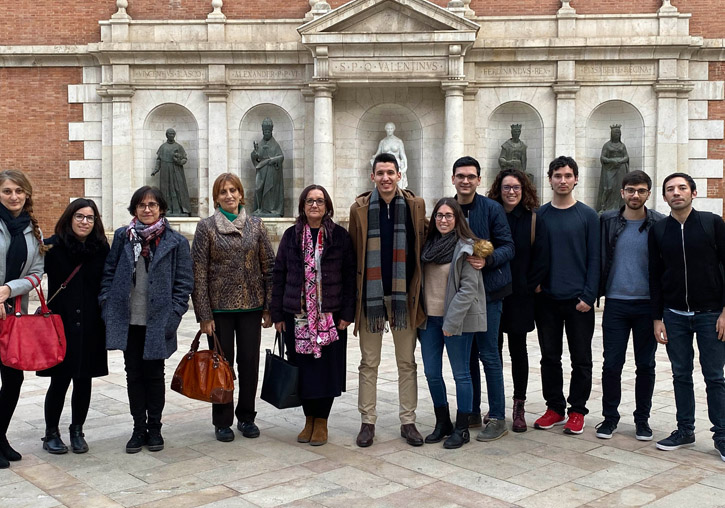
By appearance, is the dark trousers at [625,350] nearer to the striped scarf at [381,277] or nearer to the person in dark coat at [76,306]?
the striped scarf at [381,277]

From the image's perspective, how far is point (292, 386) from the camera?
508 cm

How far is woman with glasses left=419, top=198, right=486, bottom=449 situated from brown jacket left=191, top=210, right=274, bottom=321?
1.14m

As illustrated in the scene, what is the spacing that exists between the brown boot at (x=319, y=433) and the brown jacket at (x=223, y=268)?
0.91 m

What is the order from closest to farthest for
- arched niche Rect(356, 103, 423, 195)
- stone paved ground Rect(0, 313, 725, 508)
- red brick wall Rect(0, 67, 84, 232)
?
stone paved ground Rect(0, 313, 725, 508), arched niche Rect(356, 103, 423, 195), red brick wall Rect(0, 67, 84, 232)

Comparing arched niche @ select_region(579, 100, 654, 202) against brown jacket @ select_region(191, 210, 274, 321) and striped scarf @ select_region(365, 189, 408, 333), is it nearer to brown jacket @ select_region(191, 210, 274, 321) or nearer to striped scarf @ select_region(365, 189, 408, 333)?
striped scarf @ select_region(365, 189, 408, 333)

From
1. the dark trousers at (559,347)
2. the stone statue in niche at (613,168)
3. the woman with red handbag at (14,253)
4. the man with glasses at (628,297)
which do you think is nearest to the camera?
the woman with red handbag at (14,253)

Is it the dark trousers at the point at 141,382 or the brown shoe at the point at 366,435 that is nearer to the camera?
the dark trousers at the point at 141,382

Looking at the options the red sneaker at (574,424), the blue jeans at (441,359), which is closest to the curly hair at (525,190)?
the blue jeans at (441,359)

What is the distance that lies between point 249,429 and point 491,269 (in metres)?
2.04

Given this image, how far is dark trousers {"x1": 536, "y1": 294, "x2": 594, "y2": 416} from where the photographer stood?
5410 millimetres

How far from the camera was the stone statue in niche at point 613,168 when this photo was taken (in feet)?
47.6

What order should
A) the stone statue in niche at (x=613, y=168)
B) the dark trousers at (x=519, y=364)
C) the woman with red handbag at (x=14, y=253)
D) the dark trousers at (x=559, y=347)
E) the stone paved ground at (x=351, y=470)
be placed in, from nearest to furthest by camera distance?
the stone paved ground at (x=351, y=470)
the woman with red handbag at (x=14, y=253)
the dark trousers at (x=559, y=347)
the dark trousers at (x=519, y=364)
the stone statue in niche at (x=613, y=168)

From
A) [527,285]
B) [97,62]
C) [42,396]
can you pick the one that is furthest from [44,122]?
[527,285]

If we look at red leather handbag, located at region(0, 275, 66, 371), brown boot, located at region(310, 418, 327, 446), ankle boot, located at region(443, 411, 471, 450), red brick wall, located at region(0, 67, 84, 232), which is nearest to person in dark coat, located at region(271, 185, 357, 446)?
brown boot, located at region(310, 418, 327, 446)
